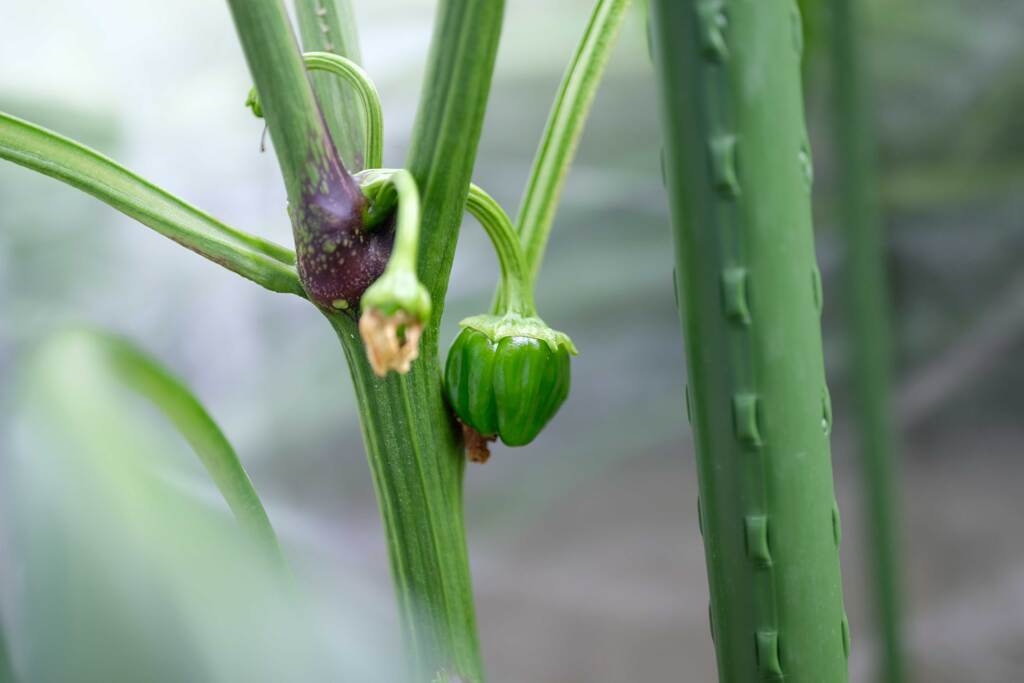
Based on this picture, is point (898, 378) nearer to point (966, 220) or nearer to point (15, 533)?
point (966, 220)

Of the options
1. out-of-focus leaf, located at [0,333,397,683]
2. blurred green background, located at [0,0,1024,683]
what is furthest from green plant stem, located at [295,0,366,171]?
blurred green background, located at [0,0,1024,683]

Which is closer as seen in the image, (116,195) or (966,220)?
A: (116,195)

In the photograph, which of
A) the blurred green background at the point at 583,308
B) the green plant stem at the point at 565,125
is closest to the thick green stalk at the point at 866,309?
the blurred green background at the point at 583,308

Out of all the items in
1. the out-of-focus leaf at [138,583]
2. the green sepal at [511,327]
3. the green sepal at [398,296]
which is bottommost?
the out-of-focus leaf at [138,583]

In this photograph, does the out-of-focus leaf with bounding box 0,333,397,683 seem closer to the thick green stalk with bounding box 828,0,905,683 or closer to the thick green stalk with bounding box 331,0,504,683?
the thick green stalk with bounding box 331,0,504,683

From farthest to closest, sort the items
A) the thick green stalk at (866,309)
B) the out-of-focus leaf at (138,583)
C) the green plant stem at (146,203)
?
the thick green stalk at (866,309) → the green plant stem at (146,203) → the out-of-focus leaf at (138,583)

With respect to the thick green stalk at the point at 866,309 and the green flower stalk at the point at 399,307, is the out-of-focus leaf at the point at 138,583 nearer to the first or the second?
the green flower stalk at the point at 399,307

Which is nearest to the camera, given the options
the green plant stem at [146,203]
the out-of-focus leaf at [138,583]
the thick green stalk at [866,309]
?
the out-of-focus leaf at [138,583]

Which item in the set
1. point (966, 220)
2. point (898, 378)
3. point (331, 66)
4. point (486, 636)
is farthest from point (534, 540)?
point (331, 66)
